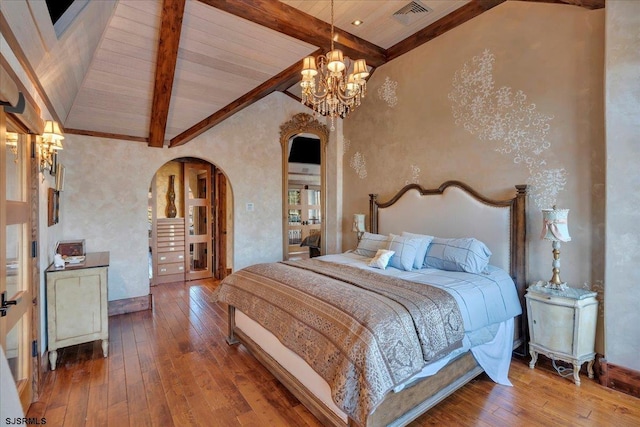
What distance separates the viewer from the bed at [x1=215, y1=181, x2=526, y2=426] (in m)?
1.80

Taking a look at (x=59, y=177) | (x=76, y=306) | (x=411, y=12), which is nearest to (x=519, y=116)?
(x=411, y=12)

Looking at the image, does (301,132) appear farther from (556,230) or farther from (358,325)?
(358,325)

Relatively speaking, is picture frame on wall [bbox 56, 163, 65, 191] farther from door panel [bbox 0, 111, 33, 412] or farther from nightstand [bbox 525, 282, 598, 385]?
nightstand [bbox 525, 282, 598, 385]

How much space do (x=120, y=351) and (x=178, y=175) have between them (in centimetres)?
393

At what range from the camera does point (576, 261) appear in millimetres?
2805

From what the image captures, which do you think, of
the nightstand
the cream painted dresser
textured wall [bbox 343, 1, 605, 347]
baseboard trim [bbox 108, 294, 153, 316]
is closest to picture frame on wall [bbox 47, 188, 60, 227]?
the cream painted dresser

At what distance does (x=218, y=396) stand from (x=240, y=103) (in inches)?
123

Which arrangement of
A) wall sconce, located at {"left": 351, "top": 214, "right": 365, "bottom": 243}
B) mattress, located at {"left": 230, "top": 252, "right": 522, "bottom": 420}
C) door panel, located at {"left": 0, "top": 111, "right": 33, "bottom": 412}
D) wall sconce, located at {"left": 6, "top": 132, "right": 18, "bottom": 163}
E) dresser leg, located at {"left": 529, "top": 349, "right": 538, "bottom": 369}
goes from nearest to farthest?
door panel, located at {"left": 0, "top": 111, "right": 33, "bottom": 412} < wall sconce, located at {"left": 6, "top": 132, "right": 18, "bottom": 163} < mattress, located at {"left": 230, "top": 252, "right": 522, "bottom": 420} < dresser leg, located at {"left": 529, "top": 349, "right": 538, "bottom": 369} < wall sconce, located at {"left": 351, "top": 214, "right": 365, "bottom": 243}

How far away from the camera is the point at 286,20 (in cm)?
295

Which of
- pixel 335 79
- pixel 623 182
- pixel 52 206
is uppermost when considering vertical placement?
pixel 335 79

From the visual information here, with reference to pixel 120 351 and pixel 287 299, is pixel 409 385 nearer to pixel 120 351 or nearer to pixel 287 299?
pixel 287 299

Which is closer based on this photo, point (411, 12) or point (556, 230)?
point (556, 230)

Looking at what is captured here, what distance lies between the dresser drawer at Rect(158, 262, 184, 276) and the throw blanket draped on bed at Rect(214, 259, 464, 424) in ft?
12.2

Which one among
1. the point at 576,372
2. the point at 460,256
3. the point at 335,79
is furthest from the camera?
the point at 460,256
